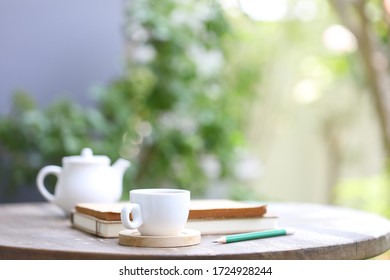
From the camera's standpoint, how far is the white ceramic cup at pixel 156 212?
1.07 meters

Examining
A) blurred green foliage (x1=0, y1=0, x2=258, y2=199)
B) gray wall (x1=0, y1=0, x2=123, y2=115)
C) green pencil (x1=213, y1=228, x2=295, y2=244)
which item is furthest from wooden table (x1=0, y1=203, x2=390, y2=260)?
gray wall (x1=0, y1=0, x2=123, y2=115)

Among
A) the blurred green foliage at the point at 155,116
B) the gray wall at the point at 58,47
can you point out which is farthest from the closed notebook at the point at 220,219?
the gray wall at the point at 58,47

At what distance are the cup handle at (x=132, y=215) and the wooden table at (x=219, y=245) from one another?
0.04 meters

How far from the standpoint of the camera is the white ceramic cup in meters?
1.07

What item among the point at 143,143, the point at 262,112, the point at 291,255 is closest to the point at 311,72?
the point at 262,112

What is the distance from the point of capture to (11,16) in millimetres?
2908

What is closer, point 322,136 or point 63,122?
point 63,122

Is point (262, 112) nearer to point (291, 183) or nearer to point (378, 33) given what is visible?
point (291, 183)

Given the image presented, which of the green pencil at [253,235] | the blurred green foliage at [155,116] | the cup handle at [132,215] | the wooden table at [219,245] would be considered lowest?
the wooden table at [219,245]

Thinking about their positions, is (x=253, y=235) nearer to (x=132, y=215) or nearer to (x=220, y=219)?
(x=220, y=219)

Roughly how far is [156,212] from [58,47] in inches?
82.0

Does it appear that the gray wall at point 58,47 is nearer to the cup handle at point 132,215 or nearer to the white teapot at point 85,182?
the white teapot at point 85,182

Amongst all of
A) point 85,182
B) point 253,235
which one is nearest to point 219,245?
point 253,235
